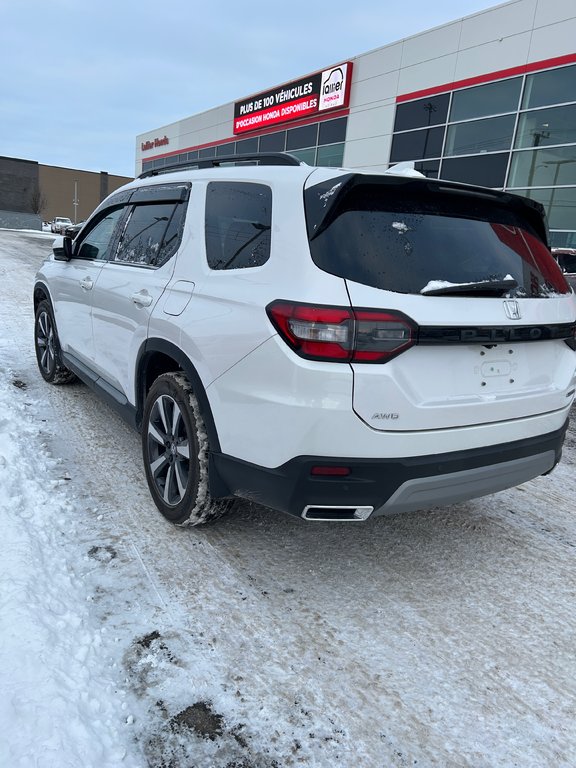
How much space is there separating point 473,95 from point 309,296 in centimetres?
1673

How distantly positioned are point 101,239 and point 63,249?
2.05ft

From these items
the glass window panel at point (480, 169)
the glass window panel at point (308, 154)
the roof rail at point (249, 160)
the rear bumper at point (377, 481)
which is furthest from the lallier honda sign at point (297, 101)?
the rear bumper at point (377, 481)

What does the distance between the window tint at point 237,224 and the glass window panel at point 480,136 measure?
14837mm

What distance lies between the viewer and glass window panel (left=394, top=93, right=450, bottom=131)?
16516 mm

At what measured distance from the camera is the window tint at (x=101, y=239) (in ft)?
13.1

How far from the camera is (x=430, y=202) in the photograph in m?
2.32

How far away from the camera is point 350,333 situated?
6.54ft

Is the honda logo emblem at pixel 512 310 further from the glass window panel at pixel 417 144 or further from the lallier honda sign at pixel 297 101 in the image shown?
the lallier honda sign at pixel 297 101

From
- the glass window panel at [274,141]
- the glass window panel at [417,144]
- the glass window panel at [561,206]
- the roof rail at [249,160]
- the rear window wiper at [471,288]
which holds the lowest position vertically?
the rear window wiper at [471,288]

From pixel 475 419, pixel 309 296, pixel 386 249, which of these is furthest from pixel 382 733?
pixel 386 249

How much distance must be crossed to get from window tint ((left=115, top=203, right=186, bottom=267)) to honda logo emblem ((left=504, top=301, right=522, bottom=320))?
5.74 ft

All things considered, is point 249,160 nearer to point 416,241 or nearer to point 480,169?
point 416,241

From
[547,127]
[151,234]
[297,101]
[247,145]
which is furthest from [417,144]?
[151,234]

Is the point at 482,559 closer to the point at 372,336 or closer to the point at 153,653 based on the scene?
the point at 372,336
